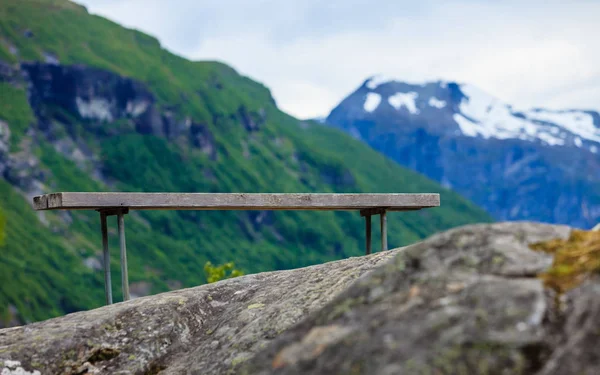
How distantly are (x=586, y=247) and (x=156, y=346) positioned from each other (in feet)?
15.4

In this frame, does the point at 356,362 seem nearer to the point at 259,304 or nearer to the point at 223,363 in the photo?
the point at 223,363

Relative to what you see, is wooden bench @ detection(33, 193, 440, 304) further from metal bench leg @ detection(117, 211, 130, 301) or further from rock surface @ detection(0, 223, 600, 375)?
rock surface @ detection(0, 223, 600, 375)

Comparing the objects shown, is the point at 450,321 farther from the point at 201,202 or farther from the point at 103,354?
the point at 201,202

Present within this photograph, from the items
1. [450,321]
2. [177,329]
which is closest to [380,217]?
[177,329]

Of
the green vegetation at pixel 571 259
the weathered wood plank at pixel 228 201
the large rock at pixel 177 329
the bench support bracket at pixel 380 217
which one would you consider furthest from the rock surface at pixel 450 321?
the bench support bracket at pixel 380 217

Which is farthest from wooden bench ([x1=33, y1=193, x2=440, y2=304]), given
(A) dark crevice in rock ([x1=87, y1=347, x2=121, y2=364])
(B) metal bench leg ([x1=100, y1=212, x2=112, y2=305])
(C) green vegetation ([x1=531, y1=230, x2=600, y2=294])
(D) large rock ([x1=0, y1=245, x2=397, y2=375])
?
(C) green vegetation ([x1=531, y1=230, x2=600, y2=294])

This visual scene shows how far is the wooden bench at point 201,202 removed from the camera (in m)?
11.4

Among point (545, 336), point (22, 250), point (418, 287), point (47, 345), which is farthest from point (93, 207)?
point (22, 250)

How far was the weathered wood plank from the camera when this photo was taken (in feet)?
37.2

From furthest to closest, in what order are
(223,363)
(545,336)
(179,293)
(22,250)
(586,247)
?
(22,250) < (179,293) < (223,363) < (586,247) < (545,336)

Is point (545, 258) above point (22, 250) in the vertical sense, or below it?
above

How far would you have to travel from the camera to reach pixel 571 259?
4.94 m

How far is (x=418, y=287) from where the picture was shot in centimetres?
509

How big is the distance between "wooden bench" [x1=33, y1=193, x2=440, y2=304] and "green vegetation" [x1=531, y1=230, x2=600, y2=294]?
7309 millimetres
